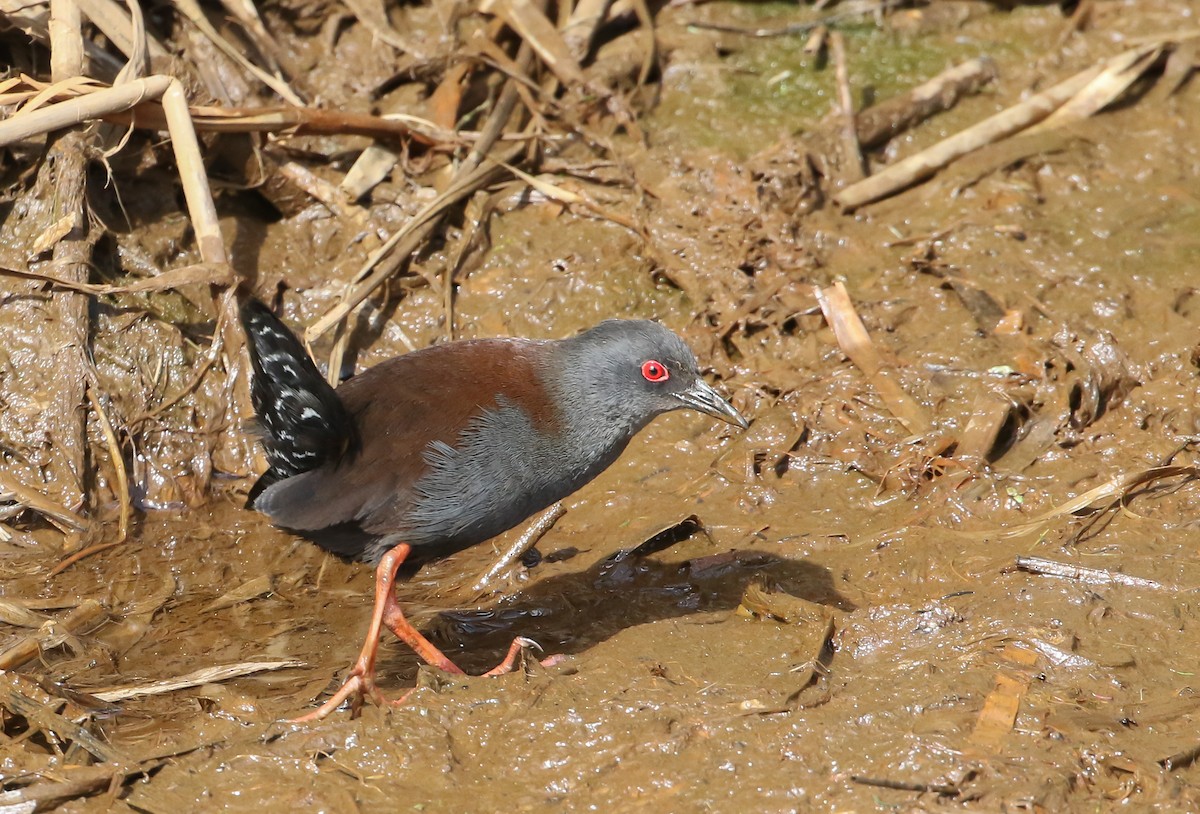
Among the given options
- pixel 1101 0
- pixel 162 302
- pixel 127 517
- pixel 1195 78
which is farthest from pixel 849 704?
pixel 1101 0

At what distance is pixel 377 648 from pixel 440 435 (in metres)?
0.94

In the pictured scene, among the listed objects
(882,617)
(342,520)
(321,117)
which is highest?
(321,117)

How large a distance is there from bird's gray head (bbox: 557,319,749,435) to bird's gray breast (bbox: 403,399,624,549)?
0.23 m

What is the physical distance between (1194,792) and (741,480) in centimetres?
269

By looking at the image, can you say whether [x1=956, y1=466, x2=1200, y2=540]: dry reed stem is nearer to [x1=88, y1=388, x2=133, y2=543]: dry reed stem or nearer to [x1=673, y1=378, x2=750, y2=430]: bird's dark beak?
[x1=673, y1=378, x2=750, y2=430]: bird's dark beak

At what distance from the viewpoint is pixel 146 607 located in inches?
229

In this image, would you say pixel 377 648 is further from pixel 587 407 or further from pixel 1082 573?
pixel 1082 573

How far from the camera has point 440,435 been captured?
5184 mm

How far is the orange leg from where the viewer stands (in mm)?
4824

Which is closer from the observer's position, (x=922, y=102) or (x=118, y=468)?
(x=118, y=468)

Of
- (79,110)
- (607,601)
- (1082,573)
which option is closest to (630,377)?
(607,601)

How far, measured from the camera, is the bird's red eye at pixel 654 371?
5.45 m

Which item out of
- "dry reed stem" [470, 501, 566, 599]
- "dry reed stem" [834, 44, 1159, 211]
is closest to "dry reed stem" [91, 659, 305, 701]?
"dry reed stem" [470, 501, 566, 599]

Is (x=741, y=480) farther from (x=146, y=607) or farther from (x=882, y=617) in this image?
(x=146, y=607)
